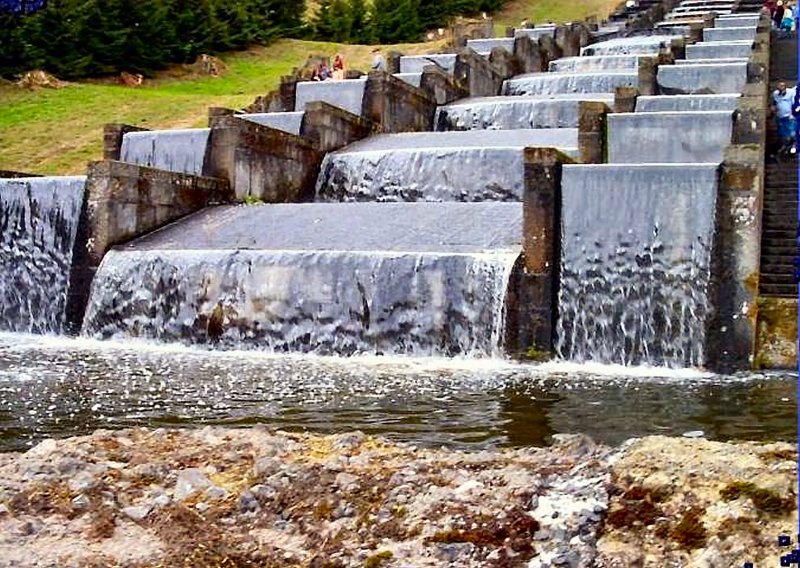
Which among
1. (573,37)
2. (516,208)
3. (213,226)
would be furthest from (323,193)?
(573,37)

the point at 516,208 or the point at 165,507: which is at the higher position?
the point at 516,208

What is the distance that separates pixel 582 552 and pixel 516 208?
11.2 meters

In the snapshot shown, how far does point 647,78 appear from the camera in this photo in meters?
21.3

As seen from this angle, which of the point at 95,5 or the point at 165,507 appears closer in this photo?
the point at 165,507

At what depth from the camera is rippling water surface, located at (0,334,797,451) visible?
27.1 feet

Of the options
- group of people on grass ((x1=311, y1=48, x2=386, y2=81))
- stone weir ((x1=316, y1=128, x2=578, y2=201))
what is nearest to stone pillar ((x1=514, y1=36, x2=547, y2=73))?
group of people on grass ((x1=311, y1=48, x2=386, y2=81))

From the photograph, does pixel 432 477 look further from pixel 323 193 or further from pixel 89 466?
pixel 323 193

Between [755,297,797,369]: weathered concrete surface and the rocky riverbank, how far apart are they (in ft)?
22.2

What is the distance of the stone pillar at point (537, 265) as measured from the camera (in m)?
12.5

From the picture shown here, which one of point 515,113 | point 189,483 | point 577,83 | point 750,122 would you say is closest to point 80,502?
point 189,483

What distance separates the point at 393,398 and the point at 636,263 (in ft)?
13.0

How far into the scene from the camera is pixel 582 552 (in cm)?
427

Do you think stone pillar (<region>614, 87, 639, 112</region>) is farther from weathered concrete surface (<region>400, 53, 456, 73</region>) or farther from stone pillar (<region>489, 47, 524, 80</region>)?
stone pillar (<region>489, 47, 524, 80</region>)

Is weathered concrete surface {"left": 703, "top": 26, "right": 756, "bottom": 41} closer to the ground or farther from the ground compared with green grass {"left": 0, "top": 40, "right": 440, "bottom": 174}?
farther from the ground
